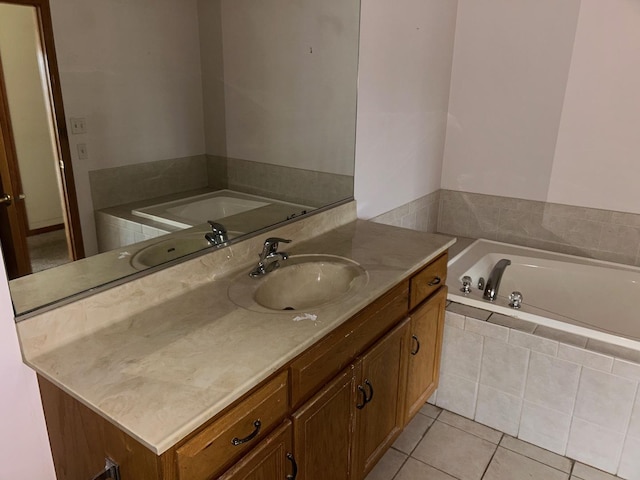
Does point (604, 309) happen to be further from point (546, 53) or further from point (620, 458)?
point (546, 53)

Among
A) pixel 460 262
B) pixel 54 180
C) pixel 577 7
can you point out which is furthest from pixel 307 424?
pixel 577 7

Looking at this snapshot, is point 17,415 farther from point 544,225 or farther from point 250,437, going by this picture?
point 544,225

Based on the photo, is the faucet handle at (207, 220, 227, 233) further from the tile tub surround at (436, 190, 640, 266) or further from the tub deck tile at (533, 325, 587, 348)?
the tile tub surround at (436, 190, 640, 266)

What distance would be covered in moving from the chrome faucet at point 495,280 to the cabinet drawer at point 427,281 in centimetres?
32

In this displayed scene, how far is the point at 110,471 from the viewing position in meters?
1.01

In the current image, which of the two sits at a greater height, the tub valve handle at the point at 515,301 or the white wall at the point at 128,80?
the white wall at the point at 128,80

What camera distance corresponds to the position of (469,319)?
211 centimetres

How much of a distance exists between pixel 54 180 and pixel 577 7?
2.53 meters

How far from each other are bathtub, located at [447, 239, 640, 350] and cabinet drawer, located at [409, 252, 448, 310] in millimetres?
321

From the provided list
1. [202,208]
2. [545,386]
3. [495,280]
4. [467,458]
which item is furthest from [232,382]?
[495,280]

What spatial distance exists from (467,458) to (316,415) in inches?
39.6

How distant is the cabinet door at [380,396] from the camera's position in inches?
61.1

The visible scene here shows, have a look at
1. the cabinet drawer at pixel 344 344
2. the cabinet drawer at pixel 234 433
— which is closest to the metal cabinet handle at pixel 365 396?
the cabinet drawer at pixel 344 344

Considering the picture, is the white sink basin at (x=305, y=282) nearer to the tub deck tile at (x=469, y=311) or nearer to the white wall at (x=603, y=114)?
the tub deck tile at (x=469, y=311)
